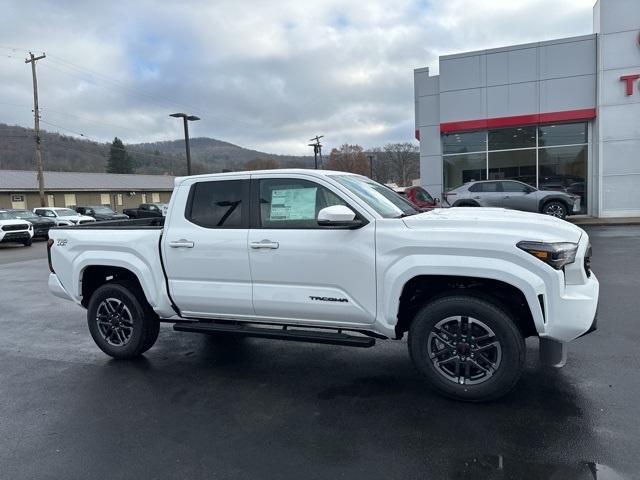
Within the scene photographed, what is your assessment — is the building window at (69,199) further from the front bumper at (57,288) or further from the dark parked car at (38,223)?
the front bumper at (57,288)

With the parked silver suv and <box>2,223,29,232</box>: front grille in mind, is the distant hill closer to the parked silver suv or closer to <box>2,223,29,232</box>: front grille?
<box>2,223,29,232</box>: front grille

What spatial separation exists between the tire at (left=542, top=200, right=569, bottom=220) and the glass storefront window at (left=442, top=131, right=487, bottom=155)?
5.11 meters

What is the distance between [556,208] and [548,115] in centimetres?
490

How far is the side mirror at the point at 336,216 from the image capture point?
3.96 metres

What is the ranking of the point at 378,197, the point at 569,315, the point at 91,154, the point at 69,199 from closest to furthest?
the point at 569,315
the point at 378,197
the point at 69,199
the point at 91,154

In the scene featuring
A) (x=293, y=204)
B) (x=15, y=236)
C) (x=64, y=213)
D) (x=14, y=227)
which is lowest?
(x=15, y=236)

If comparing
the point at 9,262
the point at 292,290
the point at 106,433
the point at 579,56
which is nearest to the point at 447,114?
the point at 579,56

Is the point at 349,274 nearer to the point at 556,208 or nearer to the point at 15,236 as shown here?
the point at 556,208

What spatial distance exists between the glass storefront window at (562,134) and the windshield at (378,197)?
1861 centimetres

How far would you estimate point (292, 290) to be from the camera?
4410 millimetres

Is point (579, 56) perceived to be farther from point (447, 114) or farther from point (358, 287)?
point (358, 287)

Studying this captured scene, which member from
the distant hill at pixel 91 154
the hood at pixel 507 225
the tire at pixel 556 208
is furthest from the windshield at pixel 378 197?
the distant hill at pixel 91 154

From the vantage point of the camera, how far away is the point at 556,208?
1777 centimetres

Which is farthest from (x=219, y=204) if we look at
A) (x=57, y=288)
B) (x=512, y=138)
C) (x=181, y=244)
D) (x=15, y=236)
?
(x=15, y=236)
